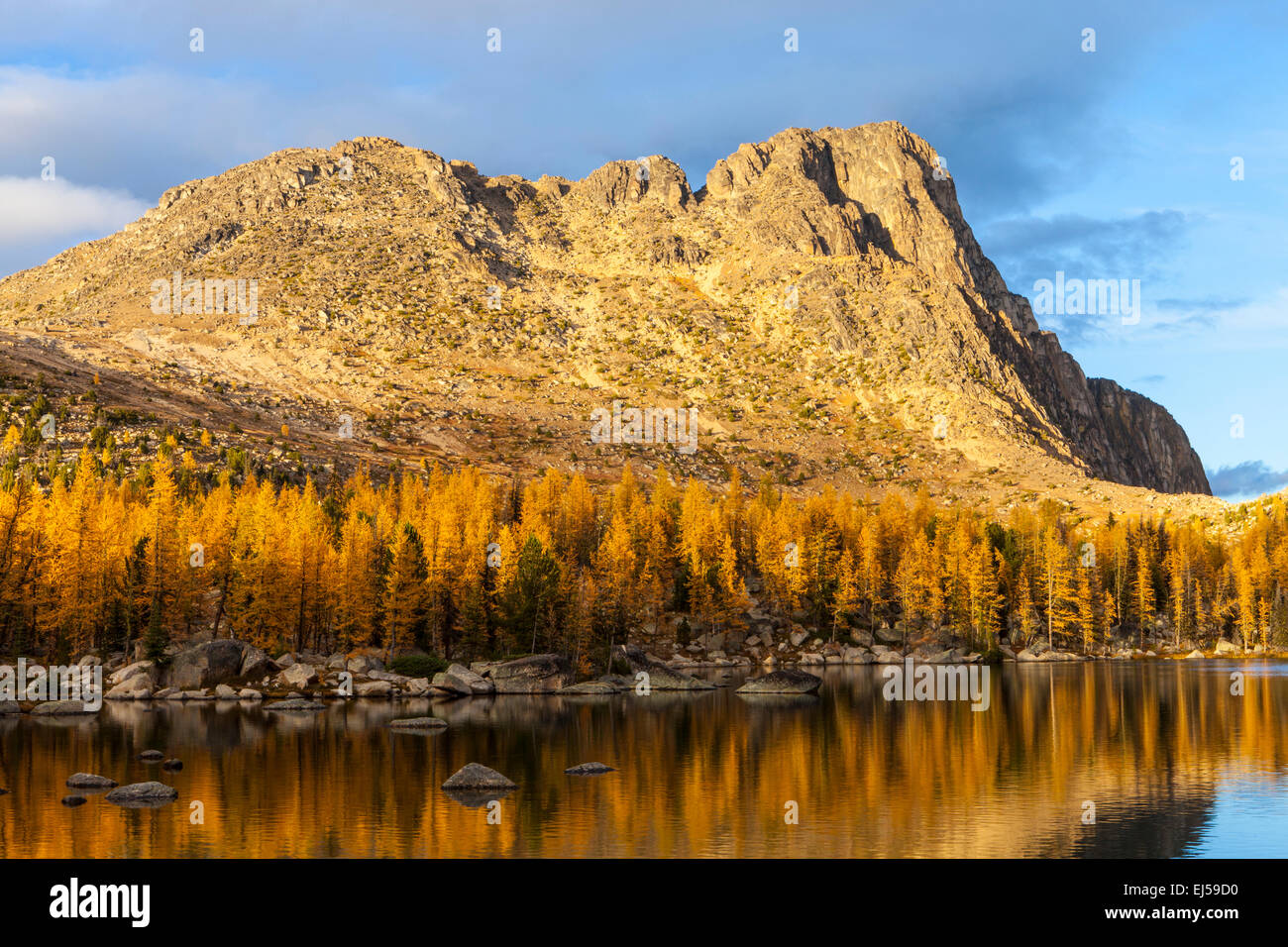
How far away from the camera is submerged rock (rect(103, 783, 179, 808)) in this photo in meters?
37.6

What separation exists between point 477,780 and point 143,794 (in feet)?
38.9

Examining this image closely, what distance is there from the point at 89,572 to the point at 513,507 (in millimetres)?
56367

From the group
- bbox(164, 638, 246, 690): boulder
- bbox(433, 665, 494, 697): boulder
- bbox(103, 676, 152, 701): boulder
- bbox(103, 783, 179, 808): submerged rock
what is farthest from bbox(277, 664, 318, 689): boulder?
bbox(103, 783, 179, 808): submerged rock

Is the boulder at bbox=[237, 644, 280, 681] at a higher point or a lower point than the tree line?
lower

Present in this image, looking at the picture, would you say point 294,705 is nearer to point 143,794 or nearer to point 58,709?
point 58,709

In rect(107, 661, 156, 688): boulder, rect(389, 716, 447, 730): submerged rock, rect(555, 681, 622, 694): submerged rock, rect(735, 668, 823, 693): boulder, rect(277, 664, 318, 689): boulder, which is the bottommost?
rect(555, 681, 622, 694): submerged rock

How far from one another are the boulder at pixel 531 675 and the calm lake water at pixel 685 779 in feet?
33.6

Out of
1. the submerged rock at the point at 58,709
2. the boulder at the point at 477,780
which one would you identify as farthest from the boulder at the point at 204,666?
the boulder at the point at 477,780

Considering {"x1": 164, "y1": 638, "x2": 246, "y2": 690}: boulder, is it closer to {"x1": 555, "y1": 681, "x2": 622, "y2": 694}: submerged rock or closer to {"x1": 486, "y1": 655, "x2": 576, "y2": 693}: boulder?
{"x1": 486, "y1": 655, "x2": 576, "y2": 693}: boulder

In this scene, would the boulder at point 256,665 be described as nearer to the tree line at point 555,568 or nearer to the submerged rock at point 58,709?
the tree line at point 555,568

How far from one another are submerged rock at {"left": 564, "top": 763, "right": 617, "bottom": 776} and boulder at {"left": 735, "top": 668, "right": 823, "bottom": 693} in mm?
36981

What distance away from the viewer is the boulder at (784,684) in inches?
3142

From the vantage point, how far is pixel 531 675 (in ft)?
275
